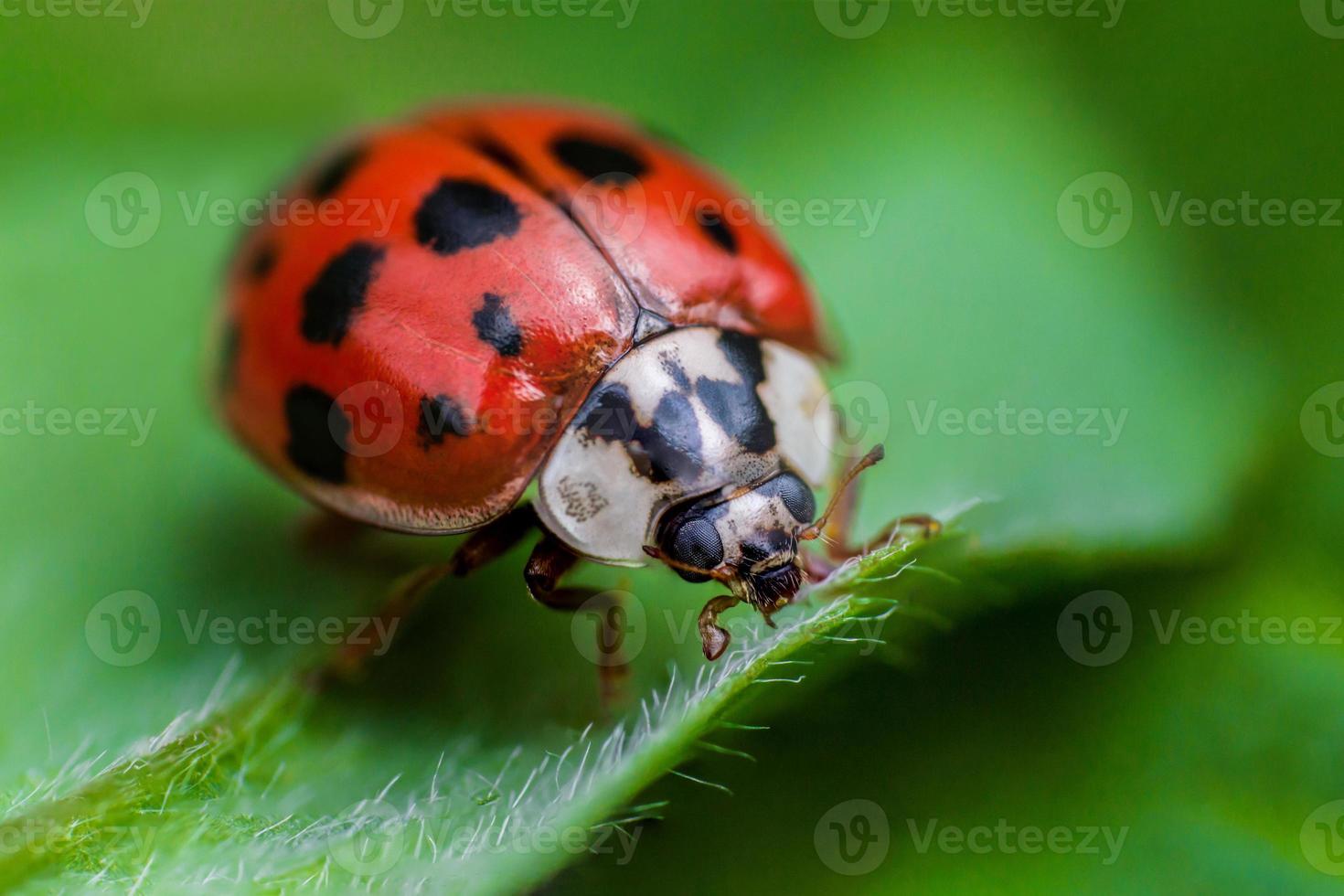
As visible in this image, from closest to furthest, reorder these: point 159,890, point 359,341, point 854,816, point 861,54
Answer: point 159,890 → point 854,816 → point 359,341 → point 861,54

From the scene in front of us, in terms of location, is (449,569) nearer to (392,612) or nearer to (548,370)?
(392,612)

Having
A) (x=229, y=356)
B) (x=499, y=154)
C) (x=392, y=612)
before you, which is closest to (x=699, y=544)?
(x=392, y=612)

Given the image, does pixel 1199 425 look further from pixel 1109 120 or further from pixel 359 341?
pixel 359 341

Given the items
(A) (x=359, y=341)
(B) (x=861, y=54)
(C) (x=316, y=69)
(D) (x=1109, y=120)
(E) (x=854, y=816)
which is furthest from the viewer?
(C) (x=316, y=69)

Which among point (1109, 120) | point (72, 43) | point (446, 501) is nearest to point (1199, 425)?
point (1109, 120)

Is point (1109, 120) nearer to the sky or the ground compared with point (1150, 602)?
nearer to the sky

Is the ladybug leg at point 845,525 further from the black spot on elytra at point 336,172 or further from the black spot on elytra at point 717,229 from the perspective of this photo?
the black spot on elytra at point 336,172

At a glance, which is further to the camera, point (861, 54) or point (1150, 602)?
point (861, 54)

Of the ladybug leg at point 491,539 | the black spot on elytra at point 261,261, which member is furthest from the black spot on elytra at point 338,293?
the ladybug leg at point 491,539
